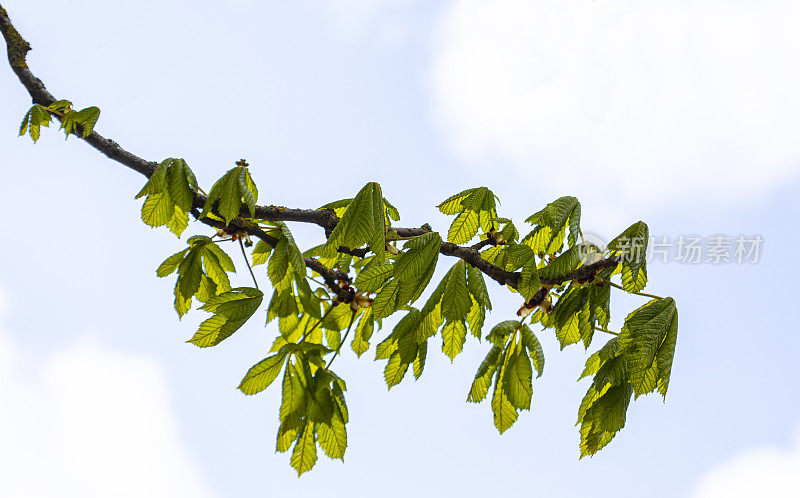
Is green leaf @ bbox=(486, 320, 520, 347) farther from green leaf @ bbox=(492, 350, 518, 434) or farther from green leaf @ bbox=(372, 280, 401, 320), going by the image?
green leaf @ bbox=(372, 280, 401, 320)

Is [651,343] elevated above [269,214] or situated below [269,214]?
below

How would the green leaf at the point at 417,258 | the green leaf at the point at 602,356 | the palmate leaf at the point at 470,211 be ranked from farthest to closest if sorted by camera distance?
the palmate leaf at the point at 470,211 → the green leaf at the point at 602,356 → the green leaf at the point at 417,258

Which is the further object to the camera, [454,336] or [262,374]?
[454,336]

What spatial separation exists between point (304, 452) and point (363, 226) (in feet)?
1.37

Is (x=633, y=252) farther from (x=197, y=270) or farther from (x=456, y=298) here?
(x=197, y=270)

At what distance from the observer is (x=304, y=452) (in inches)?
44.1

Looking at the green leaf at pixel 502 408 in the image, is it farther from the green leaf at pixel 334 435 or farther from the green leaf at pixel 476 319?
the green leaf at pixel 334 435

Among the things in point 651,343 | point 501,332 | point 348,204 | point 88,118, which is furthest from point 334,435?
point 88,118

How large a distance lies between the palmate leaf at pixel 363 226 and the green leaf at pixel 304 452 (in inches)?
13.1

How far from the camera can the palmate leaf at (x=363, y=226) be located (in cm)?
110

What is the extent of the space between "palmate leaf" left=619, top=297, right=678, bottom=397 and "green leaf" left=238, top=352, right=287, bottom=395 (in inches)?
23.9

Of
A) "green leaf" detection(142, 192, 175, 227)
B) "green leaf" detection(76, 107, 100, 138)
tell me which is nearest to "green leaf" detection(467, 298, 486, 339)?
"green leaf" detection(142, 192, 175, 227)

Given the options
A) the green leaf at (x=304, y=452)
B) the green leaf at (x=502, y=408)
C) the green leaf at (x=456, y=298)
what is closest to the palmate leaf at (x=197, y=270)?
the green leaf at (x=304, y=452)

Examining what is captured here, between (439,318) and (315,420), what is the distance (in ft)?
0.96
